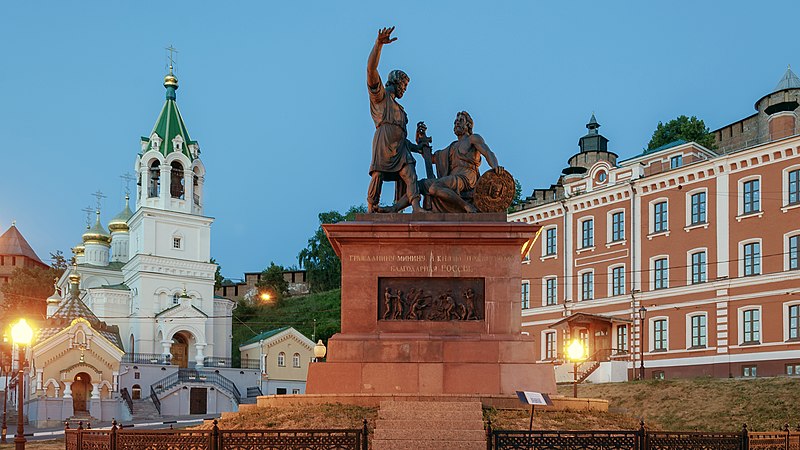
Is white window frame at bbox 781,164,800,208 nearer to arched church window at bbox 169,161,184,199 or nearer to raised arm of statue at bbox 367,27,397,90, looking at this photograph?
raised arm of statue at bbox 367,27,397,90

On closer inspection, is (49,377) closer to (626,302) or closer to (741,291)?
(626,302)

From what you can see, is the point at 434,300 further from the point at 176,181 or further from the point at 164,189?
the point at 176,181

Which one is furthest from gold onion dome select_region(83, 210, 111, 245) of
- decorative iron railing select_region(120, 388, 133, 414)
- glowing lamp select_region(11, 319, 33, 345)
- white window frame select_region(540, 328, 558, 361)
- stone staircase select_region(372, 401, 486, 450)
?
stone staircase select_region(372, 401, 486, 450)

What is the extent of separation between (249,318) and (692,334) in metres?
54.7

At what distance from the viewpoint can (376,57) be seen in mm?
20172

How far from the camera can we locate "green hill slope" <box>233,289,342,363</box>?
3465 inches

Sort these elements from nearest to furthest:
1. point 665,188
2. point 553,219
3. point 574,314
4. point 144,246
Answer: point 665,188
point 574,314
point 553,219
point 144,246

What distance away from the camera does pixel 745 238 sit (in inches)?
1768

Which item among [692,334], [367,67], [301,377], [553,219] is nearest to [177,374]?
[301,377]

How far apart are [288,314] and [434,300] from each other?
252 feet

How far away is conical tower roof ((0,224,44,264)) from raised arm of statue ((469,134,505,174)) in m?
105

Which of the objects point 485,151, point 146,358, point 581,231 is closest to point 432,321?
point 485,151

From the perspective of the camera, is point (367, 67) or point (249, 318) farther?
point (249, 318)

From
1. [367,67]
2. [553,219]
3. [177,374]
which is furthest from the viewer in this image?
[177,374]
